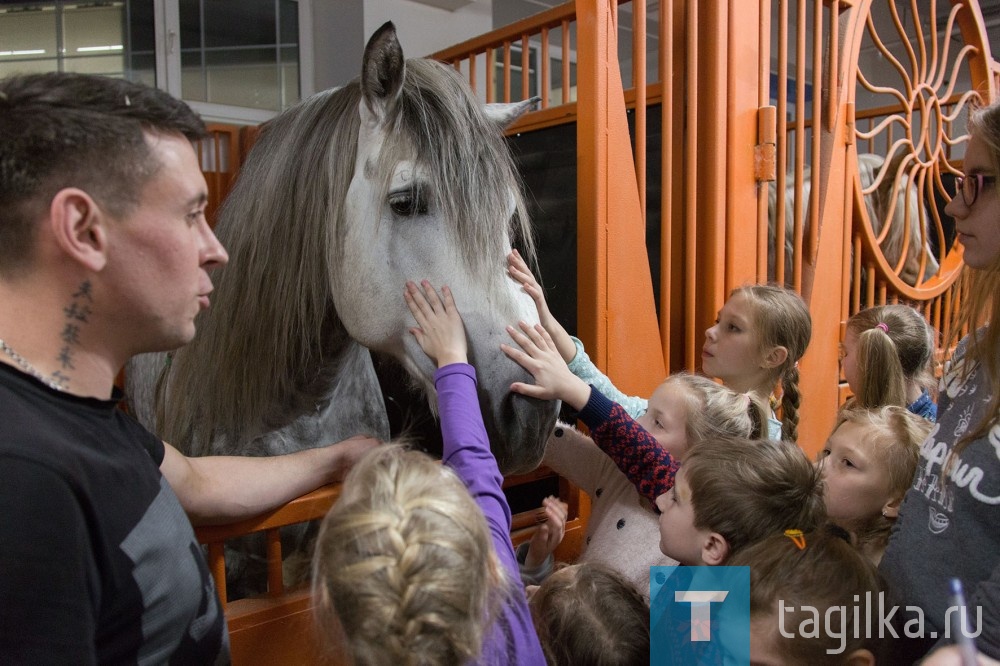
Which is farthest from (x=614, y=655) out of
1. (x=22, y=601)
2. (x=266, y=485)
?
(x=22, y=601)

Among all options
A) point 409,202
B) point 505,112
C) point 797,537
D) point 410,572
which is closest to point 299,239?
point 409,202

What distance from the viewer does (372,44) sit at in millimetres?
929

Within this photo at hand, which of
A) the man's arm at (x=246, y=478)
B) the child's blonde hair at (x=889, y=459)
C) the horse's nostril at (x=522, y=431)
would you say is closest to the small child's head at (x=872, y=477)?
the child's blonde hair at (x=889, y=459)

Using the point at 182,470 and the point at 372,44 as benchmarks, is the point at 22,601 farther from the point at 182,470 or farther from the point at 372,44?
the point at 372,44

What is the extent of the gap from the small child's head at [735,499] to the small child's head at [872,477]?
0.85 ft

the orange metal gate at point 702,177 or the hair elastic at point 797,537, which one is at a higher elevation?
the orange metal gate at point 702,177

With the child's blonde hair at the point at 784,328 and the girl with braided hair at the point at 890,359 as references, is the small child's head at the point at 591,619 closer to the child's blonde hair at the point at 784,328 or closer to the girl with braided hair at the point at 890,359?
the child's blonde hair at the point at 784,328

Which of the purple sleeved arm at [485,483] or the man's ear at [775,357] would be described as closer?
the purple sleeved arm at [485,483]

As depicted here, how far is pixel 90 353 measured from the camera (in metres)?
0.57

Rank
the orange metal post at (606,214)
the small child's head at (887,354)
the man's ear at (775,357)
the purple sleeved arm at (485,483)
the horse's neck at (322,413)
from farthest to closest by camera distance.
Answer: the small child's head at (887,354)
the man's ear at (775,357)
the orange metal post at (606,214)
the horse's neck at (322,413)
the purple sleeved arm at (485,483)

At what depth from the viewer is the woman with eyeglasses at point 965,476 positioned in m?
0.72

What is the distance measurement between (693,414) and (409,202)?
1.88 feet

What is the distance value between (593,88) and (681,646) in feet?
3.32

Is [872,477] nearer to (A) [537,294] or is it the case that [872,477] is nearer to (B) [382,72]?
(A) [537,294]
